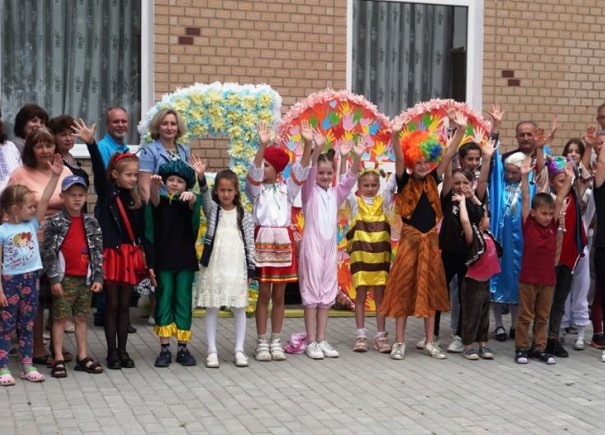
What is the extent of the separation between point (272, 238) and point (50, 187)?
1.74m

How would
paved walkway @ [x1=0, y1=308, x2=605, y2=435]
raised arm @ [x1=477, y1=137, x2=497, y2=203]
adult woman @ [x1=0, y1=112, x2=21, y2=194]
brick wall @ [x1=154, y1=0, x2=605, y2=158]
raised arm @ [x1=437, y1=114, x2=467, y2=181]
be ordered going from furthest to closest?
brick wall @ [x1=154, y1=0, x2=605, y2=158]
raised arm @ [x1=477, y1=137, x2=497, y2=203]
raised arm @ [x1=437, y1=114, x2=467, y2=181]
adult woman @ [x1=0, y1=112, x2=21, y2=194]
paved walkway @ [x1=0, y1=308, x2=605, y2=435]

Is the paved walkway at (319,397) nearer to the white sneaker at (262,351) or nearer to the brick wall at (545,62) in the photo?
the white sneaker at (262,351)

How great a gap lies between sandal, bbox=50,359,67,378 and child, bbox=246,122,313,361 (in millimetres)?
1523

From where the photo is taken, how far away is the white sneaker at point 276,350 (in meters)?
7.86

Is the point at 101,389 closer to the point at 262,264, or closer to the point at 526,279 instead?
the point at 262,264

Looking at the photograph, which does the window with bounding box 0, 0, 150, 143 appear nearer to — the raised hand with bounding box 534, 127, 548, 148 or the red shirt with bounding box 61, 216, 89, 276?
the red shirt with bounding box 61, 216, 89, 276

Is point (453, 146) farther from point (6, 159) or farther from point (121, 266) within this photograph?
point (6, 159)

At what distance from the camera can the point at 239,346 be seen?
7.68 meters

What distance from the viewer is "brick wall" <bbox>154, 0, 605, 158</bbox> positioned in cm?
998

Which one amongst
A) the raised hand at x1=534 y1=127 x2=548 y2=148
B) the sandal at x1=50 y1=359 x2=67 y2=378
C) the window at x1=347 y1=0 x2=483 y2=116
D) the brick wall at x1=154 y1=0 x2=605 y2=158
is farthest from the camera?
the window at x1=347 y1=0 x2=483 y2=116

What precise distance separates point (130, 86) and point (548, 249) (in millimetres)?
4640

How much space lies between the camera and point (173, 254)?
7496 mm

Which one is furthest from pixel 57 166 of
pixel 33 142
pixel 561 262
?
pixel 561 262

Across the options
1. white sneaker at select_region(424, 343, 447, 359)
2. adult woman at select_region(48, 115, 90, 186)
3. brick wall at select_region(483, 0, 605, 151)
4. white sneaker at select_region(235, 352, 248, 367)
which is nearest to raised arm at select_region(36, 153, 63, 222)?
adult woman at select_region(48, 115, 90, 186)
